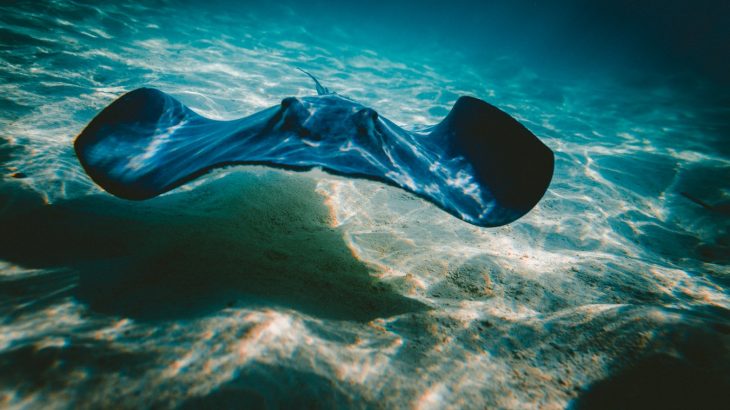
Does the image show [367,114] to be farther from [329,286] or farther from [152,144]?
[152,144]

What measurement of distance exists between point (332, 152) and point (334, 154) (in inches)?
1.9

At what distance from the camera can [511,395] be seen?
1535mm

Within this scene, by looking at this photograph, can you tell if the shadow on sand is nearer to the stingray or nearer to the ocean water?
the ocean water

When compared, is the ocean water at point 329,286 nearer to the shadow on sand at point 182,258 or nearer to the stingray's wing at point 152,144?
the shadow on sand at point 182,258

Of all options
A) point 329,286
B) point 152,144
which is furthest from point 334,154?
point 152,144

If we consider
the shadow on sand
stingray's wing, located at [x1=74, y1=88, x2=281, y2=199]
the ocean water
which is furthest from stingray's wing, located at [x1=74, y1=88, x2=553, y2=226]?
the shadow on sand

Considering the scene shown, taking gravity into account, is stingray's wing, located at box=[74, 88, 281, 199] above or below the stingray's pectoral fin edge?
below

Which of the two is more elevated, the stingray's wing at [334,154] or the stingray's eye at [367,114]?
the stingray's eye at [367,114]

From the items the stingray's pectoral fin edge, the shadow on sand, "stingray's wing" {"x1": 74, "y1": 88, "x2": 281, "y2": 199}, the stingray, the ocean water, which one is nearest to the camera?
the ocean water

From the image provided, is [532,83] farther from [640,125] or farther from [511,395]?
[511,395]

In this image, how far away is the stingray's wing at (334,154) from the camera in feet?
6.75

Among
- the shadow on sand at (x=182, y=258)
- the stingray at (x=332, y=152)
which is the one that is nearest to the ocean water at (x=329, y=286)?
the shadow on sand at (x=182, y=258)

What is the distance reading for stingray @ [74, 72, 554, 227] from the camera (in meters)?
2.05

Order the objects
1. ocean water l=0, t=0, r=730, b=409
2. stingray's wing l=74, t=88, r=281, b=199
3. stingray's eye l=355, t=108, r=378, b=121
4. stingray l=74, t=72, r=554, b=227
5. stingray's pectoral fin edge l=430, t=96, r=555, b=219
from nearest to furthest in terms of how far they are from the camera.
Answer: ocean water l=0, t=0, r=730, b=409 → stingray l=74, t=72, r=554, b=227 → stingray's wing l=74, t=88, r=281, b=199 → stingray's pectoral fin edge l=430, t=96, r=555, b=219 → stingray's eye l=355, t=108, r=378, b=121
